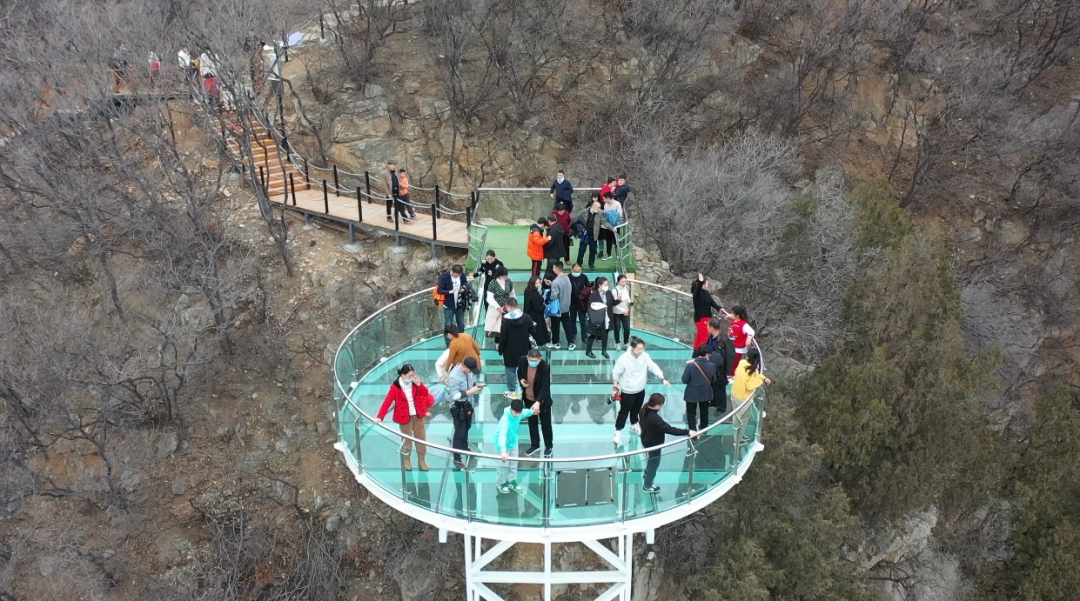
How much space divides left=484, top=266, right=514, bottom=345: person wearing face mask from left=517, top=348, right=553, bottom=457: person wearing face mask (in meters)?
2.53

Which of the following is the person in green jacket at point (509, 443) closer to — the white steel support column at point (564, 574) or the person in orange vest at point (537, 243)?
the white steel support column at point (564, 574)

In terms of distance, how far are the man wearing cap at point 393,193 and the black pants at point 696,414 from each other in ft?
40.6

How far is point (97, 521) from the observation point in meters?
19.0

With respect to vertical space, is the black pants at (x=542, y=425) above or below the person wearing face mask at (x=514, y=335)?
below

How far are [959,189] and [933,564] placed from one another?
16.2 m

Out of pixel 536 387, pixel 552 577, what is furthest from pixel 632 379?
pixel 552 577

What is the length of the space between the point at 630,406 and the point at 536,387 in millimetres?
1603

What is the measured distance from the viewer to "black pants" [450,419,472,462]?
10.8 meters

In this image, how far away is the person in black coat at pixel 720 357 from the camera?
11.4 m

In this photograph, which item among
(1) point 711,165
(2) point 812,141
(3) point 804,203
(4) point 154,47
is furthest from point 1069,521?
(4) point 154,47

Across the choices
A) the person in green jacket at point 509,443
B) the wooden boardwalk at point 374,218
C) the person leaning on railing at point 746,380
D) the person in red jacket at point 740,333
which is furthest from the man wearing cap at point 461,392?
the wooden boardwalk at point 374,218

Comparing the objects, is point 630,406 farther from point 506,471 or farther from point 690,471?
point 506,471

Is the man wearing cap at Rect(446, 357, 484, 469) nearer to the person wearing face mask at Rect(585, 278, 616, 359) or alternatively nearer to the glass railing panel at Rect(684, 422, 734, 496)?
the person wearing face mask at Rect(585, 278, 616, 359)

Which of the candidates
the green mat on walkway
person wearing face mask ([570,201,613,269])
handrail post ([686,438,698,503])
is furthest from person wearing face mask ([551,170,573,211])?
handrail post ([686,438,698,503])
